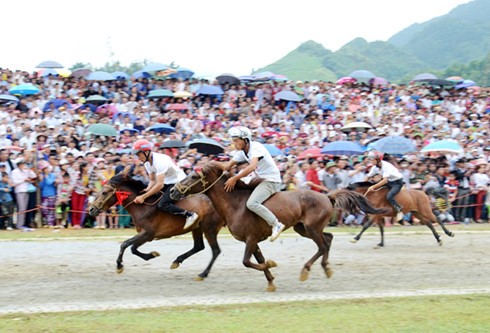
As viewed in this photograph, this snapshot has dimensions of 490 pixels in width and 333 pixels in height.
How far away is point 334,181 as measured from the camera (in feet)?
64.6

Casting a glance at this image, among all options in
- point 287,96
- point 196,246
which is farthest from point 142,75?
point 196,246

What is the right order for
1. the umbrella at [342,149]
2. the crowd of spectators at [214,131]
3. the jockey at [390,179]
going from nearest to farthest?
the jockey at [390,179] < the crowd of spectators at [214,131] < the umbrella at [342,149]

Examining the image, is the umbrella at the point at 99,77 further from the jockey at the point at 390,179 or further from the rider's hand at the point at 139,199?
the rider's hand at the point at 139,199

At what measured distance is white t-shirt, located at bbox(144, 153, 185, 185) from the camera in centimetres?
1180

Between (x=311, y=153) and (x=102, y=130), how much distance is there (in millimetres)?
6515

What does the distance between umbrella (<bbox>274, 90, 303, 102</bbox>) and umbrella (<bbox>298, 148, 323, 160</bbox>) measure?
6.20 m

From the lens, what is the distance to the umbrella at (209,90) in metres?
26.8

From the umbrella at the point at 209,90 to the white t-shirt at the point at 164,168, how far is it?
1483 centimetres

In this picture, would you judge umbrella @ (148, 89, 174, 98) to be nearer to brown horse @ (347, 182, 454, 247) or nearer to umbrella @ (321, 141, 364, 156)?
umbrella @ (321, 141, 364, 156)

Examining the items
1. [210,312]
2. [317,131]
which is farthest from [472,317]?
[317,131]

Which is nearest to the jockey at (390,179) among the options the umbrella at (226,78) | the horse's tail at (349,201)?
the horse's tail at (349,201)

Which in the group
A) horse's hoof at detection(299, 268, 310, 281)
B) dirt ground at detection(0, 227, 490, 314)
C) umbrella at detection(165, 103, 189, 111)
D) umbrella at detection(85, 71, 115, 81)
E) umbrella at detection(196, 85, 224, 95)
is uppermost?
umbrella at detection(85, 71, 115, 81)

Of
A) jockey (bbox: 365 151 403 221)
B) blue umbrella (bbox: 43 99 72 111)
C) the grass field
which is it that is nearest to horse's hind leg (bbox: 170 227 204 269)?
the grass field

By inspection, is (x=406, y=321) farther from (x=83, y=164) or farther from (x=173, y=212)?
(x=83, y=164)
